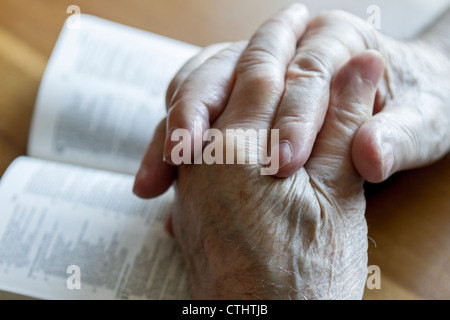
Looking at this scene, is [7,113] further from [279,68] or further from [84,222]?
[279,68]

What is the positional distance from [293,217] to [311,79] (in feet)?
0.62

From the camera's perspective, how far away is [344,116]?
0.56 meters

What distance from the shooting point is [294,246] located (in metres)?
0.50

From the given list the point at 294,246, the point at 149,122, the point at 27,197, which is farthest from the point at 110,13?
the point at 294,246

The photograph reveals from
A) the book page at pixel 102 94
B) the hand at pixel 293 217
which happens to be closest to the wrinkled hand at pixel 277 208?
the hand at pixel 293 217

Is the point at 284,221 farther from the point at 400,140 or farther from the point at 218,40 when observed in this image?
the point at 218,40

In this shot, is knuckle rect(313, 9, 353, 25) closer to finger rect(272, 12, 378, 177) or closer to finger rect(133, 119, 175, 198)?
finger rect(272, 12, 378, 177)

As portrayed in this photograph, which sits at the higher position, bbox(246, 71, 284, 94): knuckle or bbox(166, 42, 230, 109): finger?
bbox(246, 71, 284, 94): knuckle

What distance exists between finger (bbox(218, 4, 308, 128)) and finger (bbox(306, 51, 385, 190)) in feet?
0.25

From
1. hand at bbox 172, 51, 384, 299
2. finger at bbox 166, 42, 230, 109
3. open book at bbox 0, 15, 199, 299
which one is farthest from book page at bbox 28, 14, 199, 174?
hand at bbox 172, 51, 384, 299

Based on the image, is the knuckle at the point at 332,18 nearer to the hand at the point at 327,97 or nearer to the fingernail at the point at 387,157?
the hand at the point at 327,97

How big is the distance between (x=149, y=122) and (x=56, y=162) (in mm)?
184

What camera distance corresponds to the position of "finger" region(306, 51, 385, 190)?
0.54m

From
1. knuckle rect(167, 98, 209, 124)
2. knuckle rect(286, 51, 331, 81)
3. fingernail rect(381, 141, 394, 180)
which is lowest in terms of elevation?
fingernail rect(381, 141, 394, 180)
